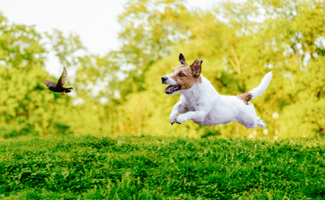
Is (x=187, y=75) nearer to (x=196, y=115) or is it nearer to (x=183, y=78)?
(x=183, y=78)

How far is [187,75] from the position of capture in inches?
154

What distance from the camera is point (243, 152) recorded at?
6.93 m

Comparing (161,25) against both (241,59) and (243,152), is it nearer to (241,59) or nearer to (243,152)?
(241,59)

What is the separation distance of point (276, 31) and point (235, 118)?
986 centimetres

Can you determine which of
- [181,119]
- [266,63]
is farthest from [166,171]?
[266,63]

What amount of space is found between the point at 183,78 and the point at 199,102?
44 cm

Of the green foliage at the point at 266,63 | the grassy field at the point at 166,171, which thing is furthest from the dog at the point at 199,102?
the green foliage at the point at 266,63

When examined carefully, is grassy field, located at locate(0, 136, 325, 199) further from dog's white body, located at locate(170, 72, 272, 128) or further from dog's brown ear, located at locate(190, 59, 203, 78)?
dog's brown ear, located at locate(190, 59, 203, 78)

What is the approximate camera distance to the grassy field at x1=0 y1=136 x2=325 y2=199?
545 cm

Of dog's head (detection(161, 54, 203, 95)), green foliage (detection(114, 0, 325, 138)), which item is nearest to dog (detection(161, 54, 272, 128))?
dog's head (detection(161, 54, 203, 95))

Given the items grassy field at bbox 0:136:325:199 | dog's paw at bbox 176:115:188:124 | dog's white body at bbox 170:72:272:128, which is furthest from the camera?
grassy field at bbox 0:136:325:199

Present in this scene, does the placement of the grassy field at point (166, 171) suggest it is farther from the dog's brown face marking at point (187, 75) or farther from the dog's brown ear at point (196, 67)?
the dog's brown ear at point (196, 67)

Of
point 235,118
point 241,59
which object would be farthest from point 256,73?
point 235,118

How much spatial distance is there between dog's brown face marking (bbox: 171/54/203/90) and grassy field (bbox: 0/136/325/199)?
2.22 metres
